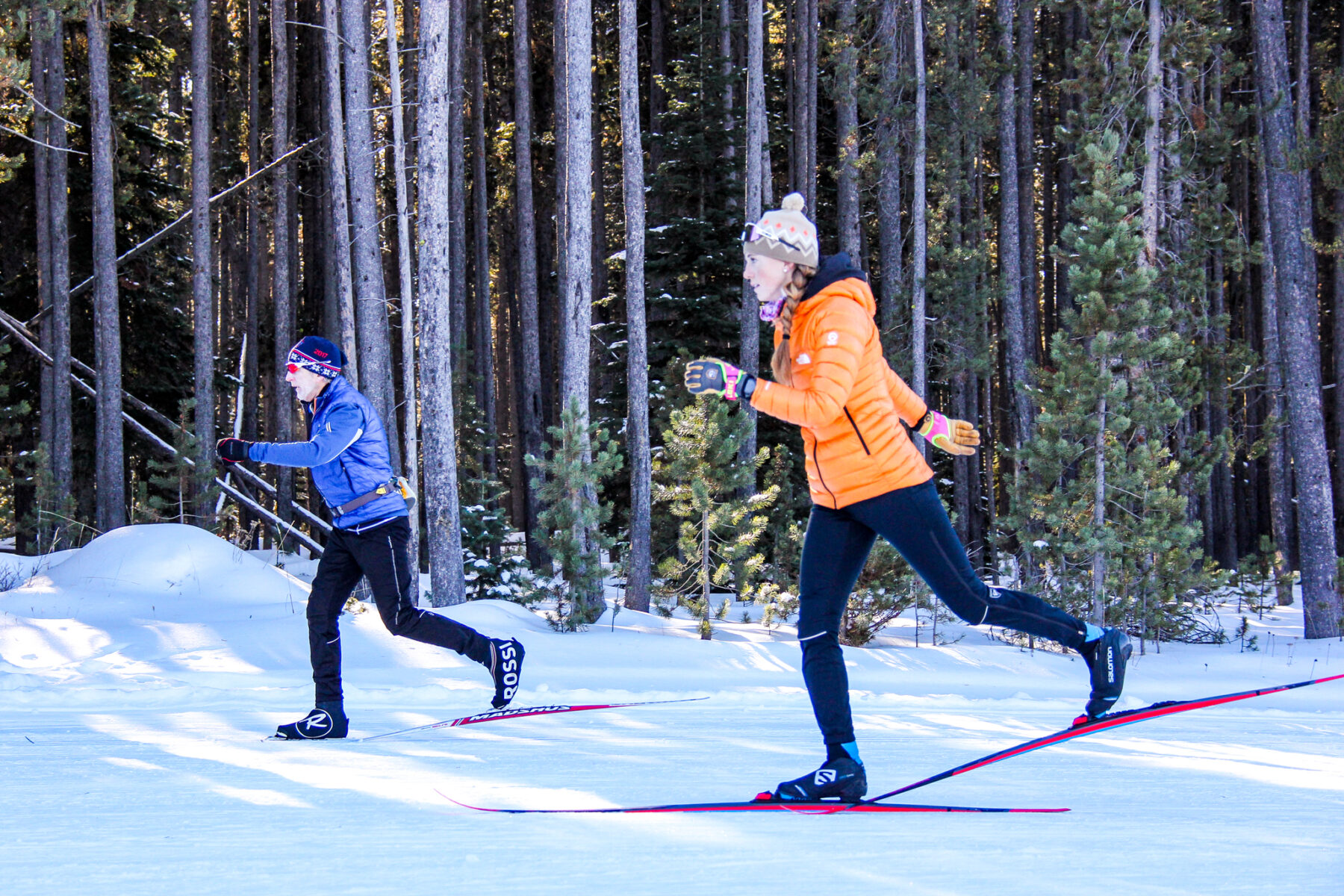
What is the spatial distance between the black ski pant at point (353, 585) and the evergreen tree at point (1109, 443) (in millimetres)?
6550

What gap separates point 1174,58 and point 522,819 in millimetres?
12437

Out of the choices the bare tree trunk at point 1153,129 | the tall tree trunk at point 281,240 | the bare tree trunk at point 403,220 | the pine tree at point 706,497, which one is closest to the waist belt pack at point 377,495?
the pine tree at point 706,497

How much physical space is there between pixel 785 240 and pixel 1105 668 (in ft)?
7.28

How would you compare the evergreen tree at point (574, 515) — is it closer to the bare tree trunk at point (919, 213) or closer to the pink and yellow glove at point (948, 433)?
the pink and yellow glove at point (948, 433)

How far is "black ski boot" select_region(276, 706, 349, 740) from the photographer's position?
16.4 feet

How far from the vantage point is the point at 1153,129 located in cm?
1211

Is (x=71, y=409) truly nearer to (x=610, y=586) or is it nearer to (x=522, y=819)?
(x=610, y=586)

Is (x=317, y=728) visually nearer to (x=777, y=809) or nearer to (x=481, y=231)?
(x=777, y=809)

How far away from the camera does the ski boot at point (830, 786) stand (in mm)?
3594

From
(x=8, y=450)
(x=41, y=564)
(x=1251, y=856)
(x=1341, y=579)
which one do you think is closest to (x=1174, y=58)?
(x=1341, y=579)

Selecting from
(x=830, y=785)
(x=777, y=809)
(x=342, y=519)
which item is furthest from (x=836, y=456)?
(x=342, y=519)

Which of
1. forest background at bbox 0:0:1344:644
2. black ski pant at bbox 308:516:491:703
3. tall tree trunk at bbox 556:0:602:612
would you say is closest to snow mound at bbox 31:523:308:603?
forest background at bbox 0:0:1344:644

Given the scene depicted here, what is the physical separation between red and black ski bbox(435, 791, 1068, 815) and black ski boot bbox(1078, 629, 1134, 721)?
27.2 inches

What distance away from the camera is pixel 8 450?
22.1 meters
